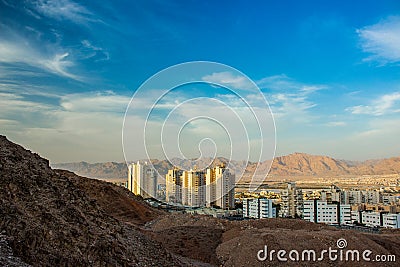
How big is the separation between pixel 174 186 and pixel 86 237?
34121 mm

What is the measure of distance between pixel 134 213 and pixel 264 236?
1330 cm

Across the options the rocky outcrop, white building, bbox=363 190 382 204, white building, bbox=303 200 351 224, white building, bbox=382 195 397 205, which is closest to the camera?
the rocky outcrop

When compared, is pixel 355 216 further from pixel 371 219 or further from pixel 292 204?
pixel 292 204

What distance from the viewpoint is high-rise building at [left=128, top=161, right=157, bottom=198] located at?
4331cm

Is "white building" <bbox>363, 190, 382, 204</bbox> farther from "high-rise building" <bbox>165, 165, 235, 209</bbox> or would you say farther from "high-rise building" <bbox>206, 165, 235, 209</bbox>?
"high-rise building" <bbox>165, 165, 235, 209</bbox>

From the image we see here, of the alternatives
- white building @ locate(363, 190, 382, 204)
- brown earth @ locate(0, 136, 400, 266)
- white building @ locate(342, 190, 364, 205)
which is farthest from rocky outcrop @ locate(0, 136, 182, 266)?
white building @ locate(363, 190, 382, 204)

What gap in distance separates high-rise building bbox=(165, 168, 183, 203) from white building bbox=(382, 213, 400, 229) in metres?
20.3

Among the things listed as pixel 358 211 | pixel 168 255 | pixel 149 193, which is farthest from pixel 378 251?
pixel 149 193

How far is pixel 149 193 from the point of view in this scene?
1845 inches

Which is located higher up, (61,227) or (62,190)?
(62,190)

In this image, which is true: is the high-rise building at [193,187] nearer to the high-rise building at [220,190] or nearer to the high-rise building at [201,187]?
the high-rise building at [201,187]

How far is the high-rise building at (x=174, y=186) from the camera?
41.4 m

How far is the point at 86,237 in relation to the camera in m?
8.17

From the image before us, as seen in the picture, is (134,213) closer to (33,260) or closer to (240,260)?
(240,260)
